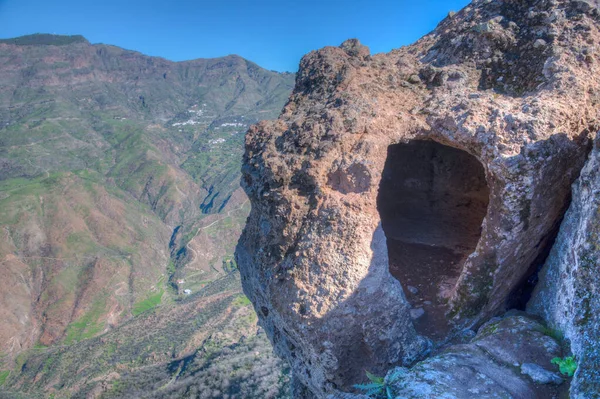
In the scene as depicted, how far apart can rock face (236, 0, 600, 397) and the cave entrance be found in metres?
0.40

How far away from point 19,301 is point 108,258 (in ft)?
82.1

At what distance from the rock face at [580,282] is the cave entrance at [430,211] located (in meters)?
3.47

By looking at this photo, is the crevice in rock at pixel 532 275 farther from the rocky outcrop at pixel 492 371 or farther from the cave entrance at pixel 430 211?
the rocky outcrop at pixel 492 371

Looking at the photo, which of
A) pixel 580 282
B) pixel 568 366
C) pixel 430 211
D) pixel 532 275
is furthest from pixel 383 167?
pixel 568 366

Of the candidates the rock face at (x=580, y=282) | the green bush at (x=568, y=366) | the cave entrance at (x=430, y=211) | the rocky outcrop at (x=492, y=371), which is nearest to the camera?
the rock face at (x=580, y=282)

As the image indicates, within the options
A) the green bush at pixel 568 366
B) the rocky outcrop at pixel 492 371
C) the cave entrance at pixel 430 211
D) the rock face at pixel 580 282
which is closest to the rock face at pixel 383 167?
the cave entrance at pixel 430 211

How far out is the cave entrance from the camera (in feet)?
39.8

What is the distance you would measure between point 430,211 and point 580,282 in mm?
7930

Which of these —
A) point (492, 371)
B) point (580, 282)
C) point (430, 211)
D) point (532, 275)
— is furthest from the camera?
point (430, 211)

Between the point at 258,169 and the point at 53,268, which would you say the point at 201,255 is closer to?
the point at 53,268

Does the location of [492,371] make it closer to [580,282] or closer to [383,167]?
[580,282]

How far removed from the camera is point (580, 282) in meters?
6.46

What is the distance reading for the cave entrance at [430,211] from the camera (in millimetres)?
12133

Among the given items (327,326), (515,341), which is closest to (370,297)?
(327,326)
